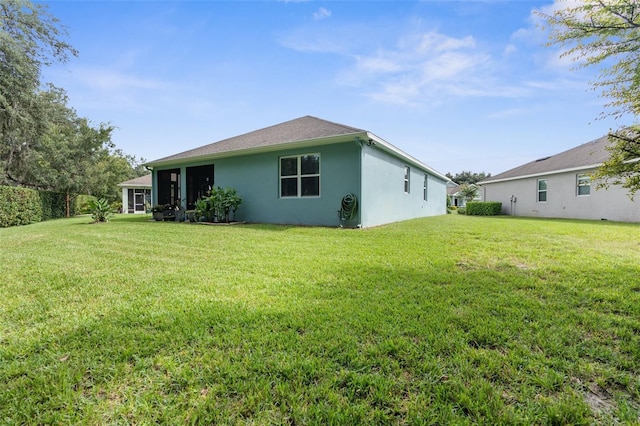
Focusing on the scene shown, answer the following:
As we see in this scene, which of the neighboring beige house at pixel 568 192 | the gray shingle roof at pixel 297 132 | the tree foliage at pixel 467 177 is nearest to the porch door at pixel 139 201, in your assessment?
the gray shingle roof at pixel 297 132

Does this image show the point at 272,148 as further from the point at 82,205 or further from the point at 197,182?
the point at 82,205

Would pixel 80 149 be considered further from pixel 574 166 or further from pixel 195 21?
pixel 574 166

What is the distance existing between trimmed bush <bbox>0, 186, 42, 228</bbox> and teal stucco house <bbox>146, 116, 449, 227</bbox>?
6.08 m

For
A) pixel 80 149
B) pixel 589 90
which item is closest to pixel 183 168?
pixel 80 149

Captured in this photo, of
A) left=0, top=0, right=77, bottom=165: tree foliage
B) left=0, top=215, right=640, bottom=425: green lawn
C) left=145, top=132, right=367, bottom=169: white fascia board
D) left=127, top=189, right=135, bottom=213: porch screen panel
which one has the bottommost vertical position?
left=0, top=215, right=640, bottom=425: green lawn

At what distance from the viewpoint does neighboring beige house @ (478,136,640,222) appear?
1243cm

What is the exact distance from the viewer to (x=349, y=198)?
855 centimetres

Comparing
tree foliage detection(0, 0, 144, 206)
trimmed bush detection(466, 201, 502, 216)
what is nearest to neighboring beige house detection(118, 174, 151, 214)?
tree foliage detection(0, 0, 144, 206)

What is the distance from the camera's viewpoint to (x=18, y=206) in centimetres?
1299

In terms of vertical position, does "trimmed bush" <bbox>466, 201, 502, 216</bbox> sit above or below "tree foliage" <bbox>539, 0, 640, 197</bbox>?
below

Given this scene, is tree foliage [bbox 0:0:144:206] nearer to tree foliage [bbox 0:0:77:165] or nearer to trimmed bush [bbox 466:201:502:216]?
tree foliage [bbox 0:0:77:165]

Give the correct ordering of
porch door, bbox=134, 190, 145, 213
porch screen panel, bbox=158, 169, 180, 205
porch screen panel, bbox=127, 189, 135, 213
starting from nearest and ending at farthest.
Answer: porch screen panel, bbox=158, 169, 180, 205 < porch screen panel, bbox=127, 189, 135, 213 < porch door, bbox=134, 190, 145, 213

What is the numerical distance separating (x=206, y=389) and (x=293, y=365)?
1.73 ft

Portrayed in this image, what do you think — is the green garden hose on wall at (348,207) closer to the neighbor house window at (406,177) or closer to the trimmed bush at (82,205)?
the neighbor house window at (406,177)
